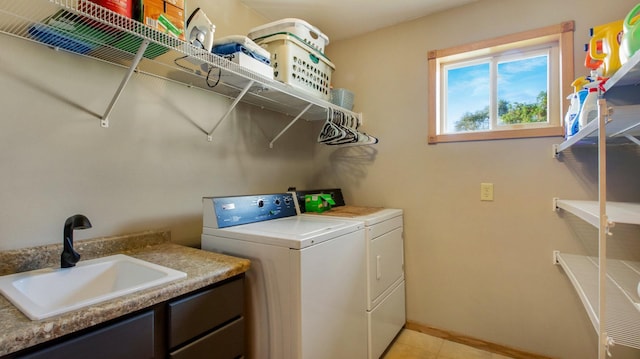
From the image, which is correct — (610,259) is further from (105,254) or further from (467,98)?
(105,254)

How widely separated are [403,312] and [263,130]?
1.75m

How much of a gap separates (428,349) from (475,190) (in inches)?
45.5

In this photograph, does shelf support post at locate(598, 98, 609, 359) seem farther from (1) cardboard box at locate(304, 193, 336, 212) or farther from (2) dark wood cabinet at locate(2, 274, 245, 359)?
(1) cardboard box at locate(304, 193, 336, 212)

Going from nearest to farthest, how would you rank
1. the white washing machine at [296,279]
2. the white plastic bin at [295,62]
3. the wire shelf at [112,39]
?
the wire shelf at [112,39], the white washing machine at [296,279], the white plastic bin at [295,62]

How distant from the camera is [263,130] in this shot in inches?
85.7

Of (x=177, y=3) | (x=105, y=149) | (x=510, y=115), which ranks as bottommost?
(x=105, y=149)

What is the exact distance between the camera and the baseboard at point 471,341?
1930mm

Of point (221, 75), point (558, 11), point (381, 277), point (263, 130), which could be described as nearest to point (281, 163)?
point (263, 130)

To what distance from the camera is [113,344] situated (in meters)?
0.81

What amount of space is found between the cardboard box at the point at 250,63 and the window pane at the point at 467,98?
1472 millimetres

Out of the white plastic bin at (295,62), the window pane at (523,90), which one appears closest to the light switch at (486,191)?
the window pane at (523,90)

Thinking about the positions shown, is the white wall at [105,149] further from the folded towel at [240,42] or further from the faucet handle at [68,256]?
the folded towel at [240,42]

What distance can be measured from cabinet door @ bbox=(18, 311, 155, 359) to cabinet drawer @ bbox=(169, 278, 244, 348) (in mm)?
76

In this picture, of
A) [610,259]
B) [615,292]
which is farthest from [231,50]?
[610,259]
